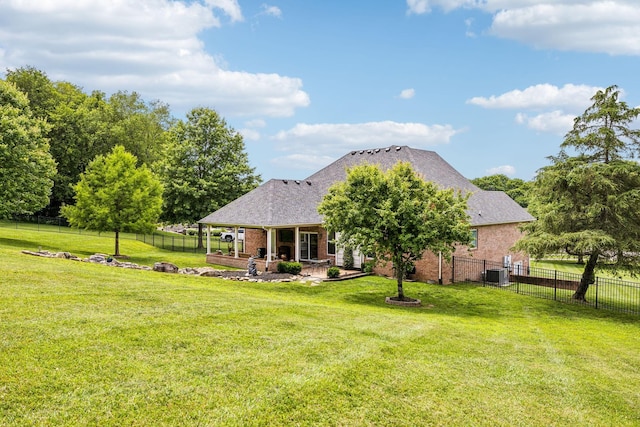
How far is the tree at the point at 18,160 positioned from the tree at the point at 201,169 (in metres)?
9.28

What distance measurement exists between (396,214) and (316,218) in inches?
418

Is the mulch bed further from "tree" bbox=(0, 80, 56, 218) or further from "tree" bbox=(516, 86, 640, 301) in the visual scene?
"tree" bbox=(0, 80, 56, 218)

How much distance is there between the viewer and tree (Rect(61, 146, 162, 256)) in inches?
1149

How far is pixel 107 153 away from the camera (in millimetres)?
42219

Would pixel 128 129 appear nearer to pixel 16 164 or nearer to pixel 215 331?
pixel 16 164

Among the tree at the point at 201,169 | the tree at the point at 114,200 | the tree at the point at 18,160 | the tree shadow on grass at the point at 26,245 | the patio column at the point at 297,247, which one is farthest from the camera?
the tree at the point at 201,169

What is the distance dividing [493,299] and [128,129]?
49957mm

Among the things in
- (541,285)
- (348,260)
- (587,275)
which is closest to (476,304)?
(587,275)

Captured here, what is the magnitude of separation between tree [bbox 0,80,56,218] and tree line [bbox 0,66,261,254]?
6 centimetres

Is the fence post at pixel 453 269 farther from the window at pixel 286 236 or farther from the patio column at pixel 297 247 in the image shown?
the window at pixel 286 236

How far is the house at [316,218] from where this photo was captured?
86.2ft

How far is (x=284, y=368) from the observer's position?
7.73 meters

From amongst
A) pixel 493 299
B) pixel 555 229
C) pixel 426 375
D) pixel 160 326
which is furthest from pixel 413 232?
pixel 160 326

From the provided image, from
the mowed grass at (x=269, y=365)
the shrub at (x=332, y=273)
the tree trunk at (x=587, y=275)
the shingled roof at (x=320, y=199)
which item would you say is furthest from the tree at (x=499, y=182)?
the mowed grass at (x=269, y=365)
